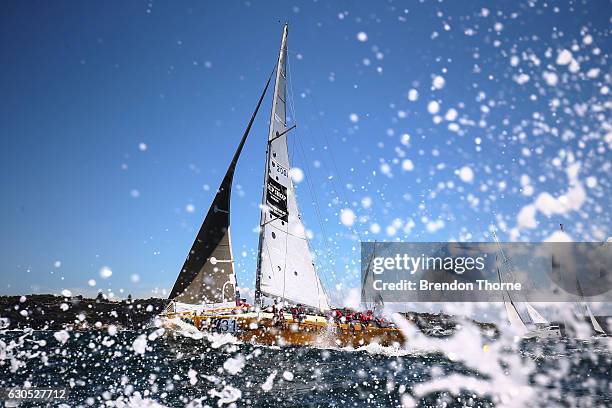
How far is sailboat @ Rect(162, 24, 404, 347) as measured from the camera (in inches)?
861

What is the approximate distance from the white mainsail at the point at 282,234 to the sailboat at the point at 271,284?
5cm

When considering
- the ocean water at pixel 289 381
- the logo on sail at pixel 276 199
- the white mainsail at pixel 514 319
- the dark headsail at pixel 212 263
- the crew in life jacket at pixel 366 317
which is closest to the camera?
the ocean water at pixel 289 381

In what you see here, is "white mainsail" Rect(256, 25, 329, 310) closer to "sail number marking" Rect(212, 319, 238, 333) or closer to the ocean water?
"sail number marking" Rect(212, 319, 238, 333)

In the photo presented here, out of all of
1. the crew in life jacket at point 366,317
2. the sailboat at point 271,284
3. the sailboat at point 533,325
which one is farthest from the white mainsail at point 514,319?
the sailboat at point 271,284

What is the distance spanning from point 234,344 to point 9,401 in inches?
461

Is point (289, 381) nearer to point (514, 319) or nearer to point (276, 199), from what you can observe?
point (276, 199)

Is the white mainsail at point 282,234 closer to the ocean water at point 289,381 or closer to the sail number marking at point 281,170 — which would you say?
the sail number marking at point 281,170

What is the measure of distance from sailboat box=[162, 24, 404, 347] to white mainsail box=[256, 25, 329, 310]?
54 millimetres

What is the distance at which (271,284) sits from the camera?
23.7 metres

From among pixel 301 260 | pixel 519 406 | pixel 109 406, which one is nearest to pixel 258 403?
pixel 109 406

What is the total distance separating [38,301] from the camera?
377 ft

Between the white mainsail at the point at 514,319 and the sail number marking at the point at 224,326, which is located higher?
the white mainsail at the point at 514,319

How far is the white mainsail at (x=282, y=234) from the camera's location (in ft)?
78.6

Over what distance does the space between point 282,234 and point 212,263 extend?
4.37 meters
